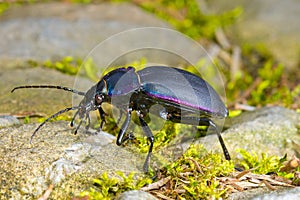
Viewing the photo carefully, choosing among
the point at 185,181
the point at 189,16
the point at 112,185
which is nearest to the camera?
the point at 112,185

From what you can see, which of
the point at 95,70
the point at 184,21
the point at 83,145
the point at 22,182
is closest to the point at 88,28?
the point at 95,70

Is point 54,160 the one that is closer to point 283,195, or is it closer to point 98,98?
point 98,98

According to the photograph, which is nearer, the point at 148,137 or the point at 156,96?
the point at 148,137

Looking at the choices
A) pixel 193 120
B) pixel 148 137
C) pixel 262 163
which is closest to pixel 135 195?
pixel 148 137

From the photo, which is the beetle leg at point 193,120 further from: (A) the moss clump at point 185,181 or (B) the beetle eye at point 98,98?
(B) the beetle eye at point 98,98

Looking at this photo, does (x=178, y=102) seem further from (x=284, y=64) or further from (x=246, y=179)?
(x=284, y=64)

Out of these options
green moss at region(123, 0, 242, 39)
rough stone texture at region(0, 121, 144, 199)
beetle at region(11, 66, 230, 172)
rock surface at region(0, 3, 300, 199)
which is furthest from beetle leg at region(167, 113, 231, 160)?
green moss at region(123, 0, 242, 39)
